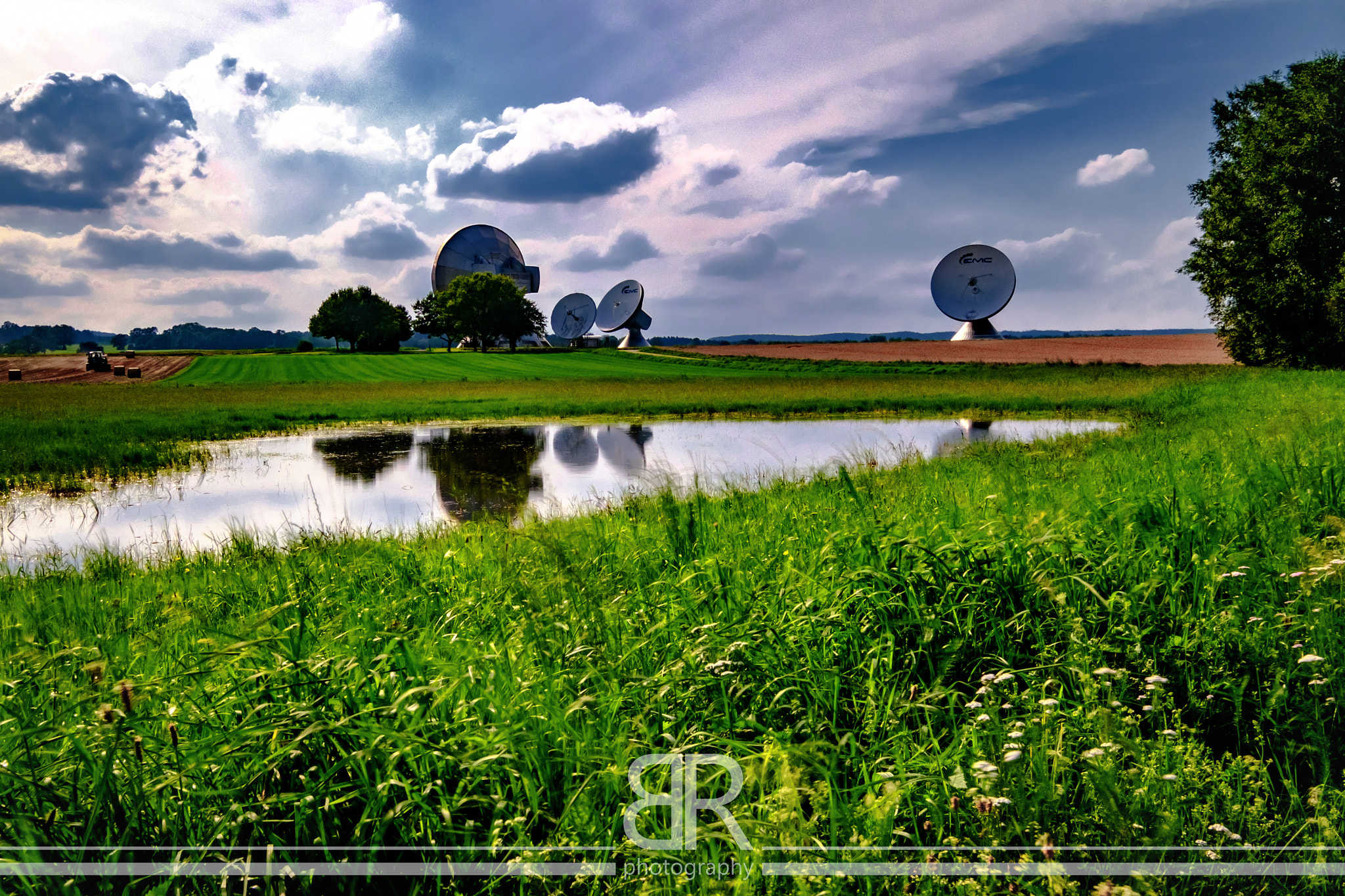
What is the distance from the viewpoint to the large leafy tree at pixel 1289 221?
110 ft

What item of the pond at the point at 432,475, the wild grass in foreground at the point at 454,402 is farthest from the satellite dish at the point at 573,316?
the pond at the point at 432,475

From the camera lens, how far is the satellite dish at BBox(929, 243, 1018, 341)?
7306 cm

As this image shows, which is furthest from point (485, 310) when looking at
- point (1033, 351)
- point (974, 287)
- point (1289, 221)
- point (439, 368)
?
point (1289, 221)

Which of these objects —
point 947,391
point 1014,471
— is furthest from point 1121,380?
point 1014,471

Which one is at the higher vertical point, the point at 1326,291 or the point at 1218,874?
the point at 1326,291

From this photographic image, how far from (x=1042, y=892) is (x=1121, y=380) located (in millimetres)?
33499

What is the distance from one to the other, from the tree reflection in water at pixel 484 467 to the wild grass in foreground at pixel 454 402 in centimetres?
427

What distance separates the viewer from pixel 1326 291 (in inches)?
1292

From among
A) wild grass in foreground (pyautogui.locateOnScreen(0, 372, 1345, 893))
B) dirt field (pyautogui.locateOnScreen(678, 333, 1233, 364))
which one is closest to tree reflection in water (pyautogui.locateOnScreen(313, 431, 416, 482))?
wild grass in foreground (pyautogui.locateOnScreen(0, 372, 1345, 893))

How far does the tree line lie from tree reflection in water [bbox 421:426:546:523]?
79.0 meters

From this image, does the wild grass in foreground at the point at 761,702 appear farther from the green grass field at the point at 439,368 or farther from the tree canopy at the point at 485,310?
the tree canopy at the point at 485,310

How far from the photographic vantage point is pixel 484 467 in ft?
45.2

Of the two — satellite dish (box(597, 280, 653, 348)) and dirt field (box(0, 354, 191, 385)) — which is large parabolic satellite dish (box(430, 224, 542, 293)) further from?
dirt field (box(0, 354, 191, 385))

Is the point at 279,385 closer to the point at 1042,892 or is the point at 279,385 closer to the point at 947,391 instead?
the point at 947,391
